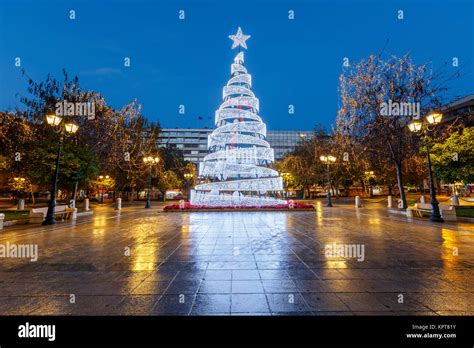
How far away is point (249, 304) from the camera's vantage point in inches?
155

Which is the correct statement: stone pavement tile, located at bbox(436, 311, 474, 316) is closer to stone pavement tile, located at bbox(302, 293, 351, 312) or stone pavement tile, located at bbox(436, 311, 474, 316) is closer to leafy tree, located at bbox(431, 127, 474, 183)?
stone pavement tile, located at bbox(302, 293, 351, 312)

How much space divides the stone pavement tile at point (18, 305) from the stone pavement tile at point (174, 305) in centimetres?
187

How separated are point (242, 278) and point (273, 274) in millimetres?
688

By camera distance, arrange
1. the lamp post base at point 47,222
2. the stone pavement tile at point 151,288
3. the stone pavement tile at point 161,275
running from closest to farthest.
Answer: the stone pavement tile at point 151,288 < the stone pavement tile at point 161,275 < the lamp post base at point 47,222

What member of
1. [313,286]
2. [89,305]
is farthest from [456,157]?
[89,305]

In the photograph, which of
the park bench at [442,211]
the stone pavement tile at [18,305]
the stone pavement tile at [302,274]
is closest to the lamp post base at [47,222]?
the stone pavement tile at [18,305]

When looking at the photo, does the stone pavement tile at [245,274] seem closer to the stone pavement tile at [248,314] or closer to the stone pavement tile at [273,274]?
the stone pavement tile at [273,274]

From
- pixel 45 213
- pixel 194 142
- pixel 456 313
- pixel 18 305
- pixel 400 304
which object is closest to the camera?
pixel 456 313

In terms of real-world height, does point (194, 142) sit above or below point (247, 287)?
above

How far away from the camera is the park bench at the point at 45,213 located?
1470cm

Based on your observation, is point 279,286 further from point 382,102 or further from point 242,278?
point 382,102

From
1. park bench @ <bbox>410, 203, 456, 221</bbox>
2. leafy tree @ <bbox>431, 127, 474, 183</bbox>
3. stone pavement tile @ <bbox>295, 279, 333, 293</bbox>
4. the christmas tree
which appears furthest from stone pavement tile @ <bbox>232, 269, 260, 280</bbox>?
leafy tree @ <bbox>431, 127, 474, 183</bbox>

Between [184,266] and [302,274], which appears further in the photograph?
[184,266]

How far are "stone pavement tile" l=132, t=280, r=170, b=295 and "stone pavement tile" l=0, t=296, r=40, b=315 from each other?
145cm
